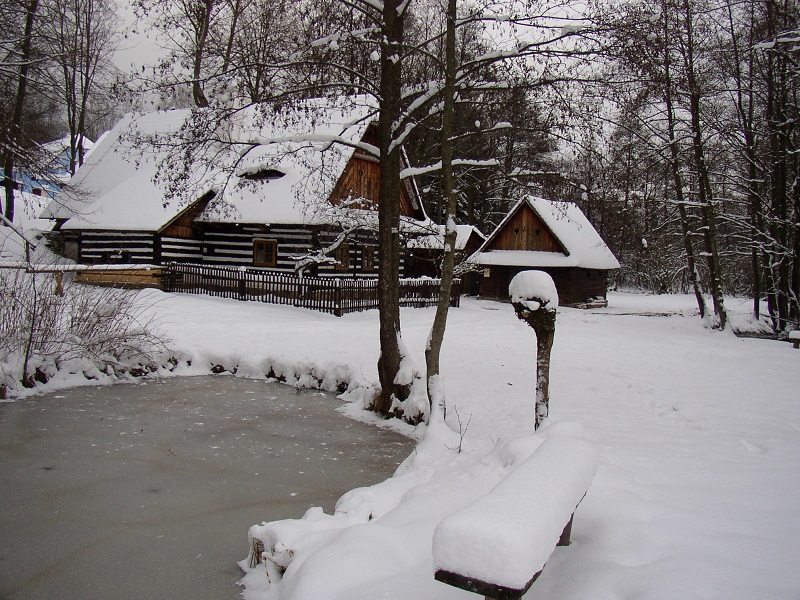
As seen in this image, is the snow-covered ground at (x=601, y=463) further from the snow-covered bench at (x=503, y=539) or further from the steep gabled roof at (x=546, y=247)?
the steep gabled roof at (x=546, y=247)

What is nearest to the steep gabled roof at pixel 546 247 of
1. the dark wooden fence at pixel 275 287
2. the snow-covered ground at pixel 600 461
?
the dark wooden fence at pixel 275 287

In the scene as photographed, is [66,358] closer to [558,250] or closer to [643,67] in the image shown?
[643,67]

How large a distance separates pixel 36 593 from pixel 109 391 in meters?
6.62

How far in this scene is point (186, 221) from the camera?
75.6ft

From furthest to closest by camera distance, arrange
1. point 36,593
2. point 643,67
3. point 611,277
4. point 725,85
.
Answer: point 611,277 < point 725,85 < point 643,67 < point 36,593

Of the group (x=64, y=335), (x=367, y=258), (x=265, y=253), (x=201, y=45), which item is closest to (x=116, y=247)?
(x=265, y=253)

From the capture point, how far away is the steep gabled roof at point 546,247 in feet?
86.9

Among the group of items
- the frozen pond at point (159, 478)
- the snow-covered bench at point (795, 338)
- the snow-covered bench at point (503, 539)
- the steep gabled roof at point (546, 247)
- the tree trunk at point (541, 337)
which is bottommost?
the frozen pond at point (159, 478)

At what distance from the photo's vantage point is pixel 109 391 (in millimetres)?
10531

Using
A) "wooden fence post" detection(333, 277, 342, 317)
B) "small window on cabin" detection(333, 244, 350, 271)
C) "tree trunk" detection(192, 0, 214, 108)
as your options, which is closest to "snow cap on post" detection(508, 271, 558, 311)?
"tree trunk" detection(192, 0, 214, 108)

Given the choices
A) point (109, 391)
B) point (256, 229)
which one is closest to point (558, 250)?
point (256, 229)

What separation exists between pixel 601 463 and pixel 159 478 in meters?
4.82

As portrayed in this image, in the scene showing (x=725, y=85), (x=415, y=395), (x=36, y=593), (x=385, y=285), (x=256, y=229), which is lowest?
(x=36, y=593)

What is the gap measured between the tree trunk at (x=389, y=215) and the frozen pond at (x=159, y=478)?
3.01 ft
